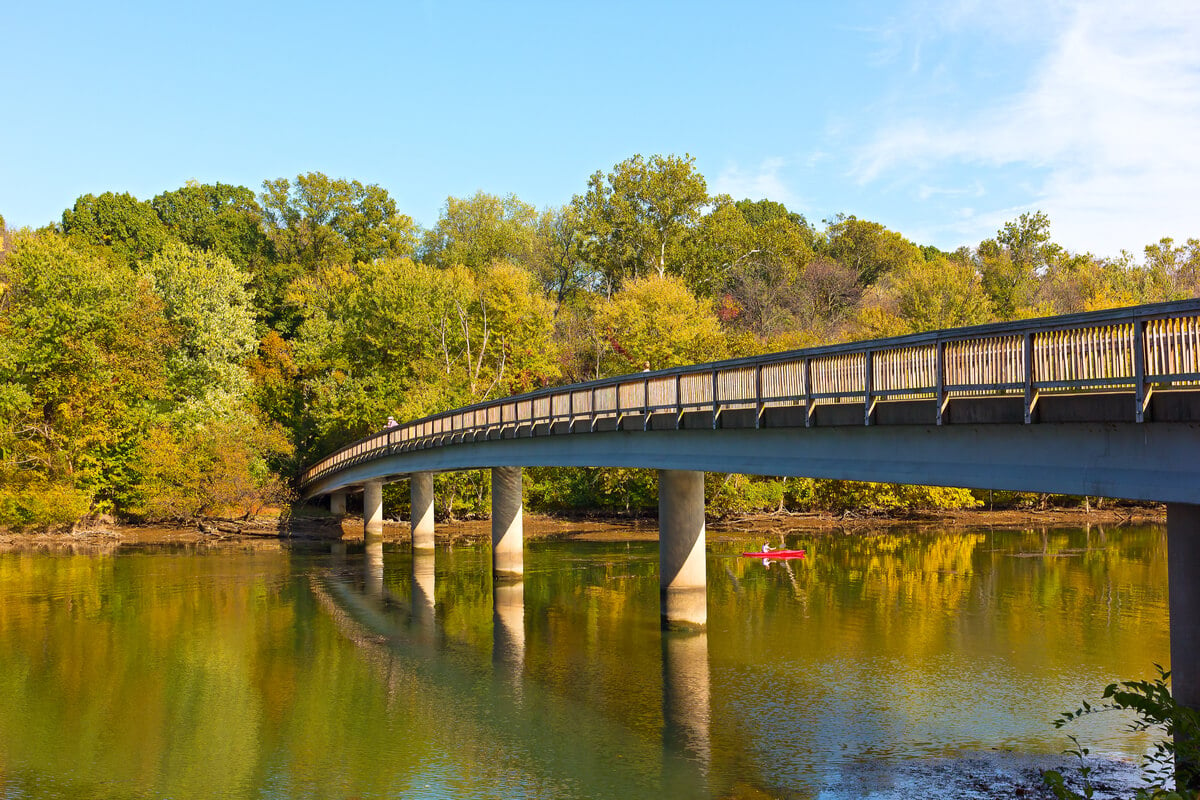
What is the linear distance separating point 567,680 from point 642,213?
63.0 meters

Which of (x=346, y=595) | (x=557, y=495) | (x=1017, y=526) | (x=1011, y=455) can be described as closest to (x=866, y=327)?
(x=1017, y=526)

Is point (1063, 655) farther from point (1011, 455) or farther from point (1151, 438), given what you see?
point (1151, 438)

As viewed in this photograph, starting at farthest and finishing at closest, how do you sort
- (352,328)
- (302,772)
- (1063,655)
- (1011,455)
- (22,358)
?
(352,328) < (22,358) < (1063,655) < (302,772) < (1011,455)

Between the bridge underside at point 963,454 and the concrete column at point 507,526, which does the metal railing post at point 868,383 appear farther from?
the concrete column at point 507,526

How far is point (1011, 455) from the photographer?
14.1 m

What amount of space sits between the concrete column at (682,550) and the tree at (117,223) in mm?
81890

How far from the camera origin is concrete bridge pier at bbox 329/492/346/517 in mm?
62219

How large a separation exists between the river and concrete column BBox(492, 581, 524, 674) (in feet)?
0.40

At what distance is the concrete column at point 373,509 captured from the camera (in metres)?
54.4

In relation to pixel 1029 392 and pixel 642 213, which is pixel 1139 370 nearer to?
pixel 1029 392

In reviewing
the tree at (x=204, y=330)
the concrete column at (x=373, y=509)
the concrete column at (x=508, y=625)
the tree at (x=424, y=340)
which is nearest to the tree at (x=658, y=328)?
the tree at (x=424, y=340)

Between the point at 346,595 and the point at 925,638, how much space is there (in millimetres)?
19479

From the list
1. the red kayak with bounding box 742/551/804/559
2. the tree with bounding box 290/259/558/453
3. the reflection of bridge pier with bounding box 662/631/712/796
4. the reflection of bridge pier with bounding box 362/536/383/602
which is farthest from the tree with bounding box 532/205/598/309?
the reflection of bridge pier with bounding box 662/631/712/796

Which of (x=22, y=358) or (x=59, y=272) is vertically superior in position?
(x=59, y=272)
